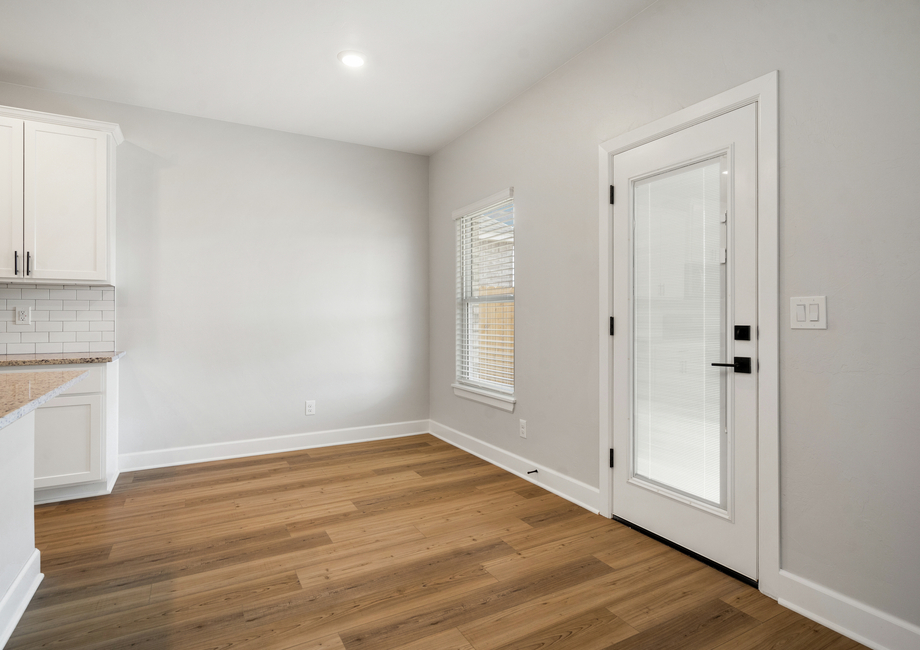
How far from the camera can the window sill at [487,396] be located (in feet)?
12.4

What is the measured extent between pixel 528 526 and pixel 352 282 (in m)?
2.78

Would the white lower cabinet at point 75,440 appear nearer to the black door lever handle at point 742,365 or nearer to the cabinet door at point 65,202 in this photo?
the cabinet door at point 65,202

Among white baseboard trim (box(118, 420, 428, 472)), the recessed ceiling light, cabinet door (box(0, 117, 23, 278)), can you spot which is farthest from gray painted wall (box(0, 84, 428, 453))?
the recessed ceiling light

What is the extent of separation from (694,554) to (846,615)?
630mm

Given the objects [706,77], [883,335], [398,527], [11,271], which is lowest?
[398,527]

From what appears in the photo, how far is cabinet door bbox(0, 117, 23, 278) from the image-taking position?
3098mm

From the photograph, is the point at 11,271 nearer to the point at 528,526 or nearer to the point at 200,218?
the point at 200,218

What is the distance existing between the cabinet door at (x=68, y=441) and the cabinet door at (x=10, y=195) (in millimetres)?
885

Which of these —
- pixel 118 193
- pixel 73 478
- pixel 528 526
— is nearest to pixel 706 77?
pixel 528 526

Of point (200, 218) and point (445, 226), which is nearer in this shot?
point (200, 218)

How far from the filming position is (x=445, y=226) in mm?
4715

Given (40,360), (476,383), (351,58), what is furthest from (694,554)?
(40,360)

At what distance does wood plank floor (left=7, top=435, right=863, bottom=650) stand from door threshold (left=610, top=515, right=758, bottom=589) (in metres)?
0.03

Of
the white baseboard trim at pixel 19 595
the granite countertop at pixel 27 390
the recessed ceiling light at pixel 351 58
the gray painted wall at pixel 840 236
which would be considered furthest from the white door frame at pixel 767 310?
the white baseboard trim at pixel 19 595
